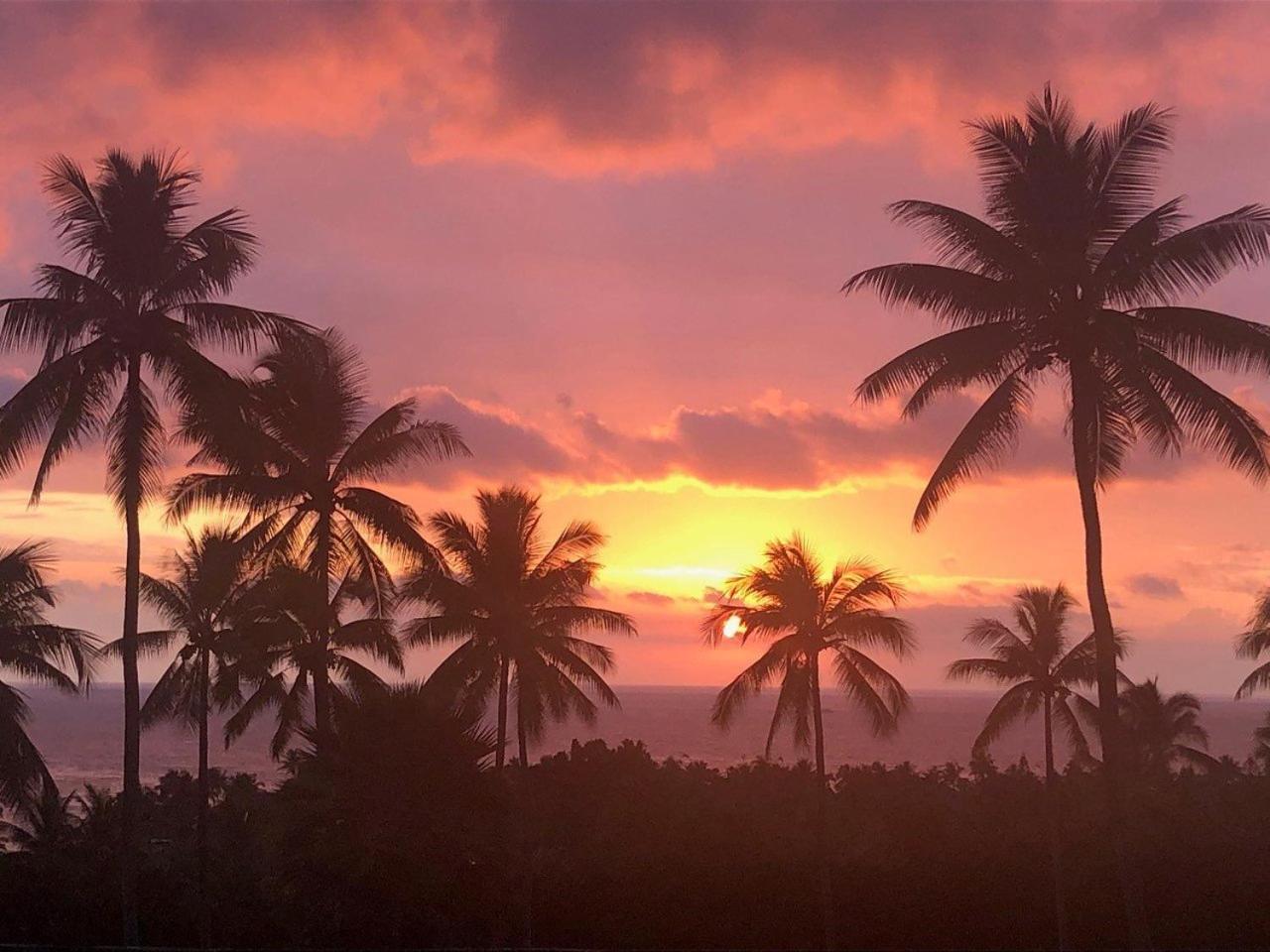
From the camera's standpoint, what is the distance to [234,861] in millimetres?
30703

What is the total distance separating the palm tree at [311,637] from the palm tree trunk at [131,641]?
441 centimetres

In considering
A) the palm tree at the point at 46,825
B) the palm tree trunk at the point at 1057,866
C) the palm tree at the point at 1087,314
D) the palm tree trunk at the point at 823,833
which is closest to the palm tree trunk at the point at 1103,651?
the palm tree at the point at 1087,314

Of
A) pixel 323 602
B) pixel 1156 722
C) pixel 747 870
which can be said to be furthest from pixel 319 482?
pixel 1156 722

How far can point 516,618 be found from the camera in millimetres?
32969

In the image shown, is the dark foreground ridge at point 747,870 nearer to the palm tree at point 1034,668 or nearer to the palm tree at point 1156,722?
the palm tree at point 1034,668

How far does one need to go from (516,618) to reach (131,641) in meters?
11.5

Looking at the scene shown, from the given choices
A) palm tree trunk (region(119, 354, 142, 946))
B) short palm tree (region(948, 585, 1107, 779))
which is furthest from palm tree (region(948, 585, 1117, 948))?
palm tree trunk (region(119, 354, 142, 946))

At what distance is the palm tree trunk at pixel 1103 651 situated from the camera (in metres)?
17.9

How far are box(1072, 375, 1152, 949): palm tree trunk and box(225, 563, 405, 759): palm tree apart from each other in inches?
592

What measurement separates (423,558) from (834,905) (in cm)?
1252

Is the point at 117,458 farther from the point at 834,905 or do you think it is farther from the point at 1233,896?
the point at 1233,896

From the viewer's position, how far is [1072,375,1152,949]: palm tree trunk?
17.9 metres

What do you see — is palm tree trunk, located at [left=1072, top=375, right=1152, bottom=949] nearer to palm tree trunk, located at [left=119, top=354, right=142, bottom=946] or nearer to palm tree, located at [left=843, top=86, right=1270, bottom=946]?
palm tree, located at [left=843, top=86, right=1270, bottom=946]

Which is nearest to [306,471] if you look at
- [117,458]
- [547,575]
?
[117,458]
